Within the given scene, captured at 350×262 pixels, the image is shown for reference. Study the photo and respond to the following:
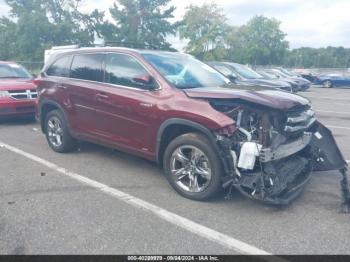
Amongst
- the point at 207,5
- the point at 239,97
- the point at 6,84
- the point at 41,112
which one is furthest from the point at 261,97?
the point at 207,5

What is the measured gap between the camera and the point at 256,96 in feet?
13.4

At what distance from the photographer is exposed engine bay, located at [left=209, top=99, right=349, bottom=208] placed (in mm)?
3867

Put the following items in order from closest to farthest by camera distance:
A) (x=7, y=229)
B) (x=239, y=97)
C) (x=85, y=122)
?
1. (x=7, y=229)
2. (x=239, y=97)
3. (x=85, y=122)

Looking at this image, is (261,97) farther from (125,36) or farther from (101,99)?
(125,36)

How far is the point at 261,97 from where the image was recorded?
13.4 feet

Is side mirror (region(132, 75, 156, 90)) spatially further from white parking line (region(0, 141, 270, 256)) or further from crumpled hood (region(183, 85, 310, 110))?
white parking line (region(0, 141, 270, 256))

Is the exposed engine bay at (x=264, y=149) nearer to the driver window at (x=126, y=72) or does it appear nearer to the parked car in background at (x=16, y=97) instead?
the driver window at (x=126, y=72)

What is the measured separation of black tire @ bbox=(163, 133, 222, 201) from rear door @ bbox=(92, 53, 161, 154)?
1.30 feet

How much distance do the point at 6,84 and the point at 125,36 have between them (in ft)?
110

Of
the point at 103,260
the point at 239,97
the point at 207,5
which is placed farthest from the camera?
the point at 207,5

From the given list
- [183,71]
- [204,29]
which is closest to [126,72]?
[183,71]

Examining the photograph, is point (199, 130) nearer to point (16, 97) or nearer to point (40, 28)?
point (16, 97)

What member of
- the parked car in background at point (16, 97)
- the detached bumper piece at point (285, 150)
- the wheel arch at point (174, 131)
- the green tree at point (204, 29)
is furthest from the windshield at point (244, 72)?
the green tree at point (204, 29)

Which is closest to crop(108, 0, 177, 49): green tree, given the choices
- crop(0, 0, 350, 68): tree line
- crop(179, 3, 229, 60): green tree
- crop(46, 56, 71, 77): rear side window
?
crop(0, 0, 350, 68): tree line
